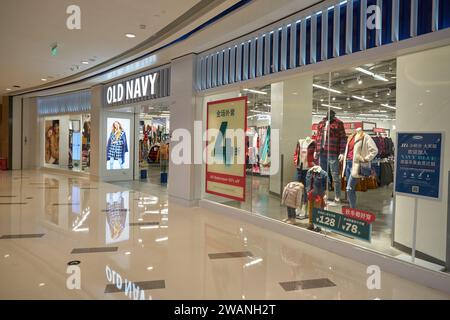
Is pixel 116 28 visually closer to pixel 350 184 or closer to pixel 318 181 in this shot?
pixel 318 181

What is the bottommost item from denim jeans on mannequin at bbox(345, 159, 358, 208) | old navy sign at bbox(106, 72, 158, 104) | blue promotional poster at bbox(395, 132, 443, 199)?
denim jeans on mannequin at bbox(345, 159, 358, 208)

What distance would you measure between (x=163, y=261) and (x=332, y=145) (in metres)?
2.98

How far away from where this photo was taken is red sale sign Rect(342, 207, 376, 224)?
3710mm

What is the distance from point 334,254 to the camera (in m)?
3.95

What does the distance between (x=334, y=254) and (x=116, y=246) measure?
2.50 m

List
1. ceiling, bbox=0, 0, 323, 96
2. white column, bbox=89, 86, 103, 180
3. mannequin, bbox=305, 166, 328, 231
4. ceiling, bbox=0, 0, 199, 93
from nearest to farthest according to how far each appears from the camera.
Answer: ceiling, bbox=0, 0, 323, 96 → ceiling, bbox=0, 0, 199, 93 → mannequin, bbox=305, 166, 328, 231 → white column, bbox=89, 86, 103, 180

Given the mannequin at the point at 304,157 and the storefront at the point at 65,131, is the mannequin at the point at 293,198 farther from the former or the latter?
the storefront at the point at 65,131

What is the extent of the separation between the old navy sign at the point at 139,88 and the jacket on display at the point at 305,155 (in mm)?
3477

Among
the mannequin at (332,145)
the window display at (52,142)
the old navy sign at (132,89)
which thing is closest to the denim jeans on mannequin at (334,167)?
the mannequin at (332,145)

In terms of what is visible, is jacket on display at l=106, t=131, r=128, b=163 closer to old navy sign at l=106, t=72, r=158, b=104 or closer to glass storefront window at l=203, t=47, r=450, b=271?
old navy sign at l=106, t=72, r=158, b=104

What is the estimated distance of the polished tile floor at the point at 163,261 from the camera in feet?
9.30

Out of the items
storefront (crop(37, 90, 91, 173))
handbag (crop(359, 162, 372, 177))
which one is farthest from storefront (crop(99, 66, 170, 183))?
handbag (crop(359, 162, 372, 177))

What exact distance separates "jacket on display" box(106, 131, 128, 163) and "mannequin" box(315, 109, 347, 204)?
740 cm
